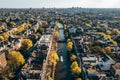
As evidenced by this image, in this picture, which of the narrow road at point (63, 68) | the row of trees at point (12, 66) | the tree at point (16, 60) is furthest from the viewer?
the tree at point (16, 60)

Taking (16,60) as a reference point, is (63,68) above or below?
below

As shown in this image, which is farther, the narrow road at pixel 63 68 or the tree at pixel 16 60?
the tree at pixel 16 60

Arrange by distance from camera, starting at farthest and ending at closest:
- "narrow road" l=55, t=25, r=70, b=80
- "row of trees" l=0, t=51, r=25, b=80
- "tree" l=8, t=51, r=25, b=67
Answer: "tree" l=8, t=51, r=25, b=67, "narrow road" l=55, t=25, r=70, b=80, "row of trees" l=0, t=51, r=25, b=80

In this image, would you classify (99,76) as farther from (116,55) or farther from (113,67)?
(116,55)

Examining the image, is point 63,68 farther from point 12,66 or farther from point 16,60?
point 12,66

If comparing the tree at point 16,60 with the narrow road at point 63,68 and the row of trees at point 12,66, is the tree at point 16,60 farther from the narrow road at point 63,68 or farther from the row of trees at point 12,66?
the narrow road at point 63,68

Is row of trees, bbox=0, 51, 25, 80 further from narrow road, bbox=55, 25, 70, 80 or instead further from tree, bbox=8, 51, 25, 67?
narrow road, bbox=55, 25, 70, 80

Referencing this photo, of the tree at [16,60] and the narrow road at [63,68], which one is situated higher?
the tree at [16,60]

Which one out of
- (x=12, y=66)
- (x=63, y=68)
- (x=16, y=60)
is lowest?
(x=63, y=68)

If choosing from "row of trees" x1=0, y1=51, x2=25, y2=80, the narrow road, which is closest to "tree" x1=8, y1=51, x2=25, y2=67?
"row of trees" x1=0, y1=51, x2=25, y2=80

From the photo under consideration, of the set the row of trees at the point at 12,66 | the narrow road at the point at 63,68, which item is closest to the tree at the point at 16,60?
the row of trees at the point at 12,66

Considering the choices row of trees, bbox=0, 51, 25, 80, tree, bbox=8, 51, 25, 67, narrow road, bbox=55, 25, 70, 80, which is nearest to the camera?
row of trees, bbox=0, 51, 25, 80

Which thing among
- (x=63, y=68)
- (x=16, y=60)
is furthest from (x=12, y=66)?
(x=63, y=68)
